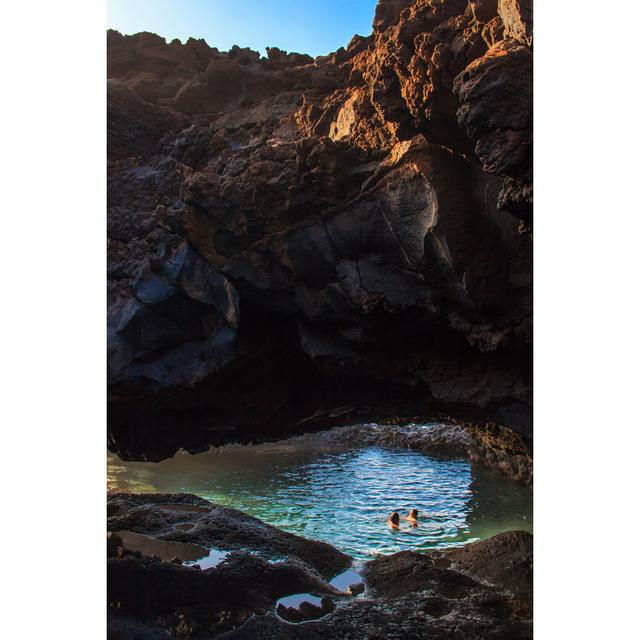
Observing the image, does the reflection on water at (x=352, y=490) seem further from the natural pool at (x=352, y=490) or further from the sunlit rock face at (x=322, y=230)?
the sunlit rock face at (x=322, y=230)

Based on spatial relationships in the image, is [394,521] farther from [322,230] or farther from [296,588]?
[322,230]

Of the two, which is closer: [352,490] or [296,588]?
[296,588]

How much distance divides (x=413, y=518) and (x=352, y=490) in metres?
2.12

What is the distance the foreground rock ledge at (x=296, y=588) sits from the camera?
21.3 ft

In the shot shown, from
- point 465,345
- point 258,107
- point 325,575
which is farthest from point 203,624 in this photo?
point 258,107

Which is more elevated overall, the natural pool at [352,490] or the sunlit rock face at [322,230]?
the sunlit rock face at [322,230]

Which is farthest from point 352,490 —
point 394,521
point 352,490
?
point 394,521

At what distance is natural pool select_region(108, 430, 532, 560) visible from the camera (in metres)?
10.5

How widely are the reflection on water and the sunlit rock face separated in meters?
2.65

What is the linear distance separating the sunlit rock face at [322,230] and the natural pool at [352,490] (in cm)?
266

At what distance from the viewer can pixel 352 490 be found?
12.2m

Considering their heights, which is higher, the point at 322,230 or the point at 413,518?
the point at 322,230

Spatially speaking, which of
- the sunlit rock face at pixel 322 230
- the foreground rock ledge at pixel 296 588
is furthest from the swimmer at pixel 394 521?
the sunlit rock face at pixel 322 230
